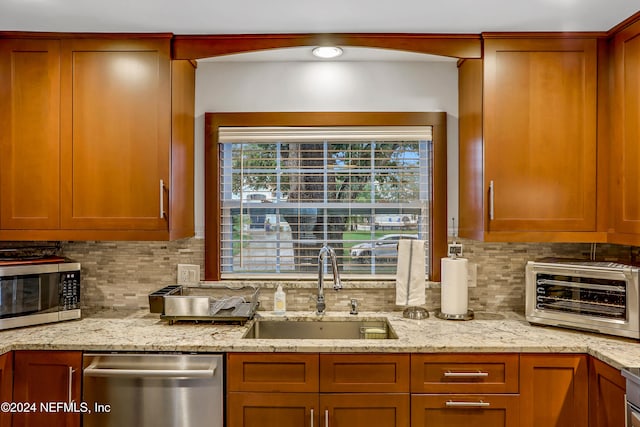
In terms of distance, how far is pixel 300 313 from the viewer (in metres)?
2.43

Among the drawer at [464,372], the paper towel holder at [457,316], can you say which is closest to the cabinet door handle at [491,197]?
the paper towel holder at [457,316]

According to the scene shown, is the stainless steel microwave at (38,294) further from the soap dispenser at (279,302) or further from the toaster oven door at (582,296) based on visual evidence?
the toaster oven door at (582,296)

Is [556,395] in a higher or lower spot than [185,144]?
lower

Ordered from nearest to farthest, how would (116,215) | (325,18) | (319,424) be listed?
(319,424)
(325,18)
(116,215)

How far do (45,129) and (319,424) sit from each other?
6.34ft

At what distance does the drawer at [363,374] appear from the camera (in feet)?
6.10

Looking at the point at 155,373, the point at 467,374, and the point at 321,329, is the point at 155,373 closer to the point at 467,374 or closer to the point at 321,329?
the point at 321,329

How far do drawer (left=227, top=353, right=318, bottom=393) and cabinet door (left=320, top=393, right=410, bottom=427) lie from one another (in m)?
0.10

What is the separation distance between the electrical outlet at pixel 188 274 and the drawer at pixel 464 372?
1.33m

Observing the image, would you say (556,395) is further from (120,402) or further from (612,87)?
(120,402)

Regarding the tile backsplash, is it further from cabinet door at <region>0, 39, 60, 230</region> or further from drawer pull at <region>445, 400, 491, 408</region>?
drawer pull at <region>445, 400, 491, 408</region>

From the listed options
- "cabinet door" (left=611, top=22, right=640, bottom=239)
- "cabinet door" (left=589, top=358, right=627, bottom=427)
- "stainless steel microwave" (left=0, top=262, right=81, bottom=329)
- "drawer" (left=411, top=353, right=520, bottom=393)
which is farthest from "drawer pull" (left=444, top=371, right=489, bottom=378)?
"stainless steel microwave" (left=0, top=262, right=81, bottom=329)

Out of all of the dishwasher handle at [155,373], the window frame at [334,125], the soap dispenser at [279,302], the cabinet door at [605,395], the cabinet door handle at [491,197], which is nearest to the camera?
the cabinet door at [605,395]

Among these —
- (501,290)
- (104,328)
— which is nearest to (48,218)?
(104,328)
